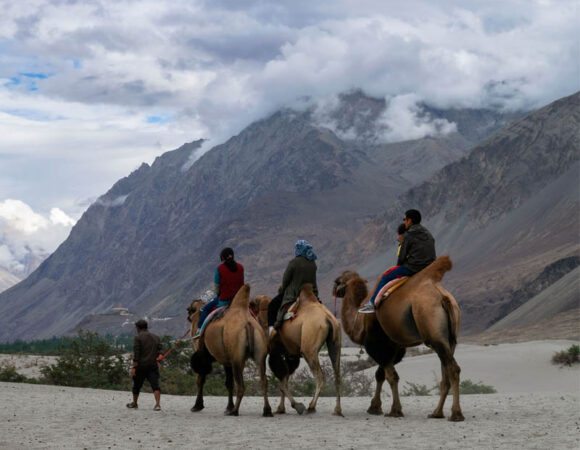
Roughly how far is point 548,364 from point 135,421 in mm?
21482

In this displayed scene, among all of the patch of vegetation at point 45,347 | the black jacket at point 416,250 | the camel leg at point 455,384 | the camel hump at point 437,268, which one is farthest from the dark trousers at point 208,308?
the patch of vegetation at point 45,347

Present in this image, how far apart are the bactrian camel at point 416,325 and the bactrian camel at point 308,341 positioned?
0.63 meters

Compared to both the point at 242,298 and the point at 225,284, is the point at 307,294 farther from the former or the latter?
the point at 225,284

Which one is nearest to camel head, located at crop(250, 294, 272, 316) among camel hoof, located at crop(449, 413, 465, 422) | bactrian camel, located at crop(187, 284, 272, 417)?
bactrian camel, located at crop(187, 284, 272, 417)

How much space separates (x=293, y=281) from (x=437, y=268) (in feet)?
9.36

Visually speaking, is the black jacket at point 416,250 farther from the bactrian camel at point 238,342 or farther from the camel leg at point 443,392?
the bactrian camel at point 238,342

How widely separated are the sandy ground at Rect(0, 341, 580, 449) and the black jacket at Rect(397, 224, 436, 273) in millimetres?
2534

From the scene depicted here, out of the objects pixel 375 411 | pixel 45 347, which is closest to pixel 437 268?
pixel 375 411

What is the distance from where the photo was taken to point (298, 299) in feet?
50.2

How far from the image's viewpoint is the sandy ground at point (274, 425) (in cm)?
1153

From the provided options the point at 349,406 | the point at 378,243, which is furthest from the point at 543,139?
the point at 349,406

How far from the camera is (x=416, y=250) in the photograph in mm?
14484

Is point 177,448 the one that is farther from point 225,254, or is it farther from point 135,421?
point 225,254

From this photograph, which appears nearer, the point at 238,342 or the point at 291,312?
the point at 238,342
